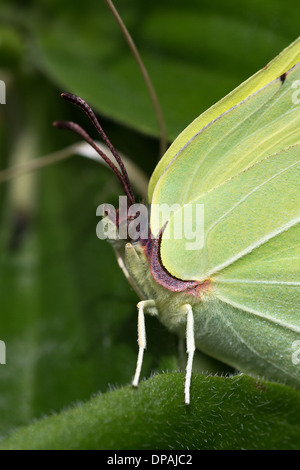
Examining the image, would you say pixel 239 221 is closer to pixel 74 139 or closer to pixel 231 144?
pixel 231 144

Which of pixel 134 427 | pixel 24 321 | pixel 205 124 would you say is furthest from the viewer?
pixel 24 321

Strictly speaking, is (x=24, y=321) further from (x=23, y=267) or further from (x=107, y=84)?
(x=107, y=84)

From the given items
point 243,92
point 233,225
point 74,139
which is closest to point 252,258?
point 233,225

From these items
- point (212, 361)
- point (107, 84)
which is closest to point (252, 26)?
point (107, 84)

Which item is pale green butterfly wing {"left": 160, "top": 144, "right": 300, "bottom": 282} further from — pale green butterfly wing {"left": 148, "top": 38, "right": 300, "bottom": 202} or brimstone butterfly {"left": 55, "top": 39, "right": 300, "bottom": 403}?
pale green butterfly wing {"left": 148, "top": 38, "right": 300, "bottom": 202}

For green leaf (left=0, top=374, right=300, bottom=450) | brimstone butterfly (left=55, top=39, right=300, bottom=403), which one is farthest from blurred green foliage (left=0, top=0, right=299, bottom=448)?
green leaf (left=0, top=374, right=300, bottom=450)
